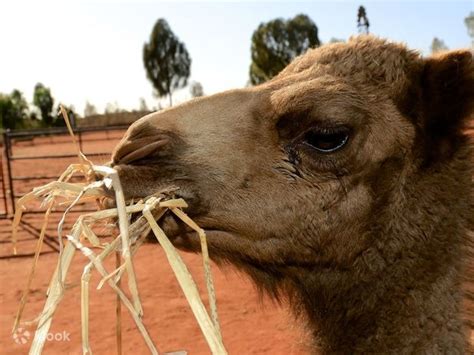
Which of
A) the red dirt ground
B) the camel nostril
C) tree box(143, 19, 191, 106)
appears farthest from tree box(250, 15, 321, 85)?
the camel nostril

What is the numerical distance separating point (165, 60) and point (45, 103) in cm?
1275

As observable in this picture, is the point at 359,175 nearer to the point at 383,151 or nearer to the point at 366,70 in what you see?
the point at 383,151

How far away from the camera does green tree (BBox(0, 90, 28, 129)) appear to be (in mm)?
48719

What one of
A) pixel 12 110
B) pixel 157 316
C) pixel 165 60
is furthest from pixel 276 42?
pixel 157 316

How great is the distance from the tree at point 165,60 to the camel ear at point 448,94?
173 feet

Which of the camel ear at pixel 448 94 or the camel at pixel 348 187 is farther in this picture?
the camel ear at pixel 448 94

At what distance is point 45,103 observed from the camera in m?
50.1

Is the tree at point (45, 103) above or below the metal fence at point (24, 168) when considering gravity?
above

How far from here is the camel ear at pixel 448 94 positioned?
264 cm

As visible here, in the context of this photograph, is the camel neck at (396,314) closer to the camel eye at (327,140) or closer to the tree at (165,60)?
the camel eye at (327,140)

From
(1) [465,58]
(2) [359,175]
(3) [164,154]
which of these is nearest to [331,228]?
(2) [359,175]

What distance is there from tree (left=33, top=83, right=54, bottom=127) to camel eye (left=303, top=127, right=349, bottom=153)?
50.5m

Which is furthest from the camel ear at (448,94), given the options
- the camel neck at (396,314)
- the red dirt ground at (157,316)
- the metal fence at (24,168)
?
the metal fence at (24,168)

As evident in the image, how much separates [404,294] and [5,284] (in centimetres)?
601
